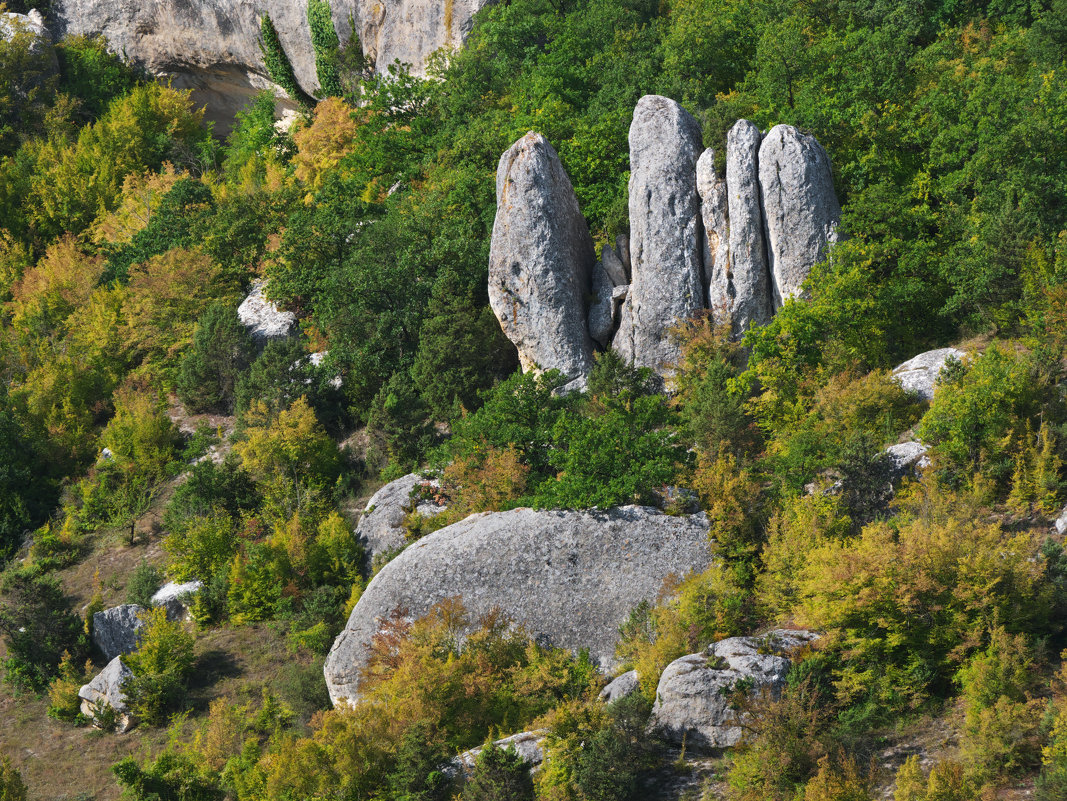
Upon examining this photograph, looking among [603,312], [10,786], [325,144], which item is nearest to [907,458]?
[603,312]

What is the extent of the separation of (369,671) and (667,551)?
648 centimetres

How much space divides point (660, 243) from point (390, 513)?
408 inches

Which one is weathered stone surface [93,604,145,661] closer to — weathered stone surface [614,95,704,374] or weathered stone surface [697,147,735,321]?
weathered stone surface [614,95,704,374]

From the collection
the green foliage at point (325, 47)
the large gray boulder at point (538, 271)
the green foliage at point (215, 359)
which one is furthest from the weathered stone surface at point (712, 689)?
the green foliage at point (325, 47)

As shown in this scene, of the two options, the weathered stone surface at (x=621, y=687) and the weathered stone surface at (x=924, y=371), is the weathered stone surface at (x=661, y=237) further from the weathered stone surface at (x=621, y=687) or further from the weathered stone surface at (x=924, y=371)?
the weathered stone surface at (x=621, y=687)

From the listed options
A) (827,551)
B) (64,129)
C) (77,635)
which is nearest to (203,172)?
(64,129)

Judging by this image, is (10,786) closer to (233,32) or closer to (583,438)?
(583,438)

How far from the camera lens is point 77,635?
83.1 ft

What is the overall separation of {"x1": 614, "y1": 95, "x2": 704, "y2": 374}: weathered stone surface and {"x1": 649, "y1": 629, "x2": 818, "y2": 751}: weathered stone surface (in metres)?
11.5

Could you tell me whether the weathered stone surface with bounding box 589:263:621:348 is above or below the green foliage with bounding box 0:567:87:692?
above

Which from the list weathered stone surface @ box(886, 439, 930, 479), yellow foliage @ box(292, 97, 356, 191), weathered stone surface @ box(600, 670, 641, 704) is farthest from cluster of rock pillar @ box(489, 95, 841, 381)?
yellow foliage @ box(292, 97, 356, 191)

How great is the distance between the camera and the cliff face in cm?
4541

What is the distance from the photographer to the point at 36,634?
2484 cm

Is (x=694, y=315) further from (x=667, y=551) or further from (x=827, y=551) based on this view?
(x=827, y=551)
